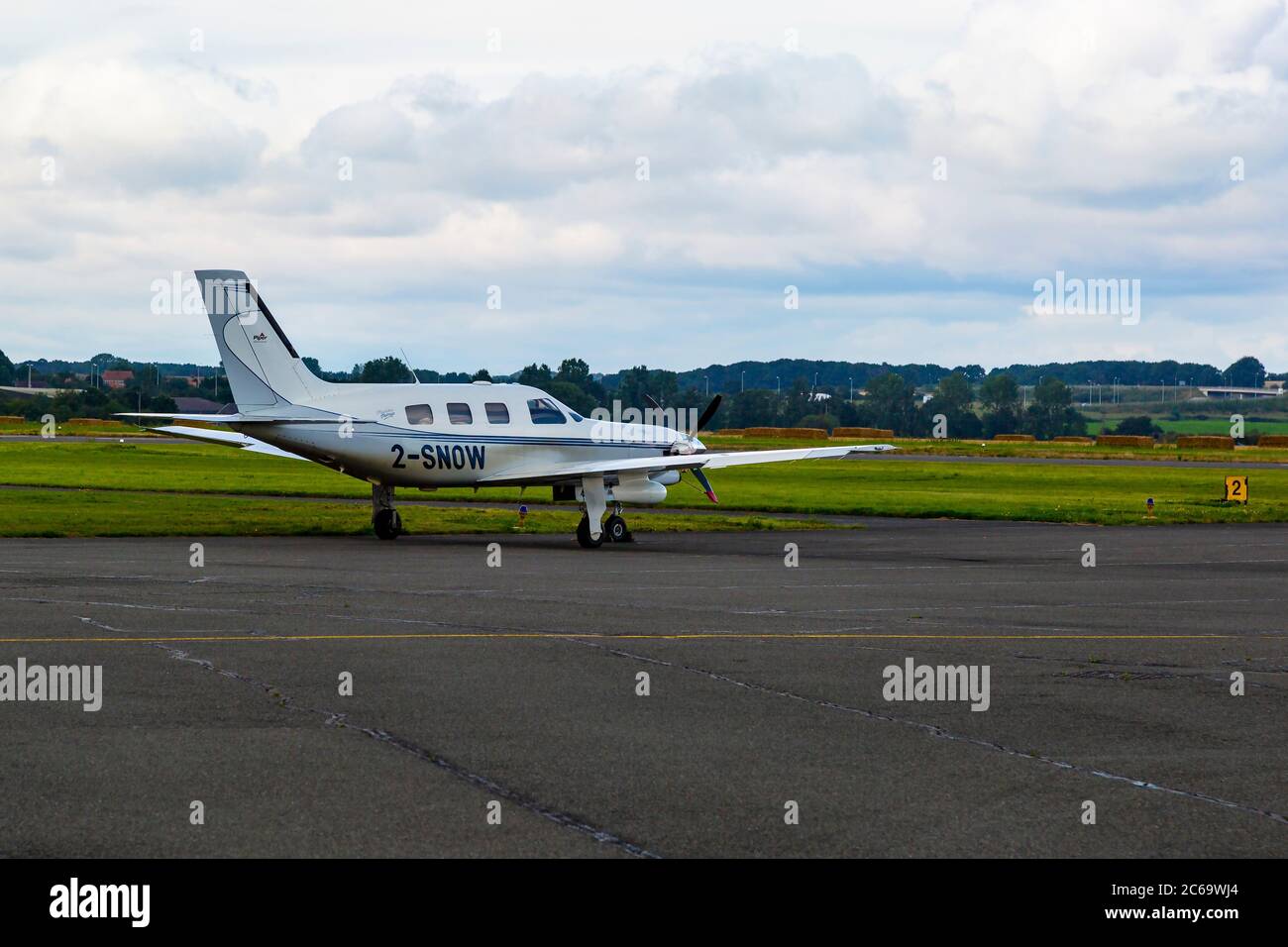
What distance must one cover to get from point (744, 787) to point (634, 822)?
117 centimetres

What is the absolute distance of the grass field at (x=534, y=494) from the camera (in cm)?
3575

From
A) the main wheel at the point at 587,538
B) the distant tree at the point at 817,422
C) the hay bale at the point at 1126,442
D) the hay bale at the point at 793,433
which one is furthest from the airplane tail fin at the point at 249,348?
the distant tree at the point at 817,422

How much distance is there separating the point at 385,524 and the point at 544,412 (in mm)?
3996

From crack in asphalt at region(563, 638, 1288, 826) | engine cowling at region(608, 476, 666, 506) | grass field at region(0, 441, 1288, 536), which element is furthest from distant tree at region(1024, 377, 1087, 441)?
crack in asphalt at region(563, 638, 1288, 826)

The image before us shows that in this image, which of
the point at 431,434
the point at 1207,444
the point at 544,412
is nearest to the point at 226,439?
the point at 431,434

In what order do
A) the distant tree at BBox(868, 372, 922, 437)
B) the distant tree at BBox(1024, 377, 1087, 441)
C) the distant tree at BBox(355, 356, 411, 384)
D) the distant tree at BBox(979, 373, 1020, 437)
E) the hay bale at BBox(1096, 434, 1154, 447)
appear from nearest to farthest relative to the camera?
the distant tree at BBox(355, 356, 411, 384) → the hay bale at BBox(1096, 434, 1154, 447) → the distant tree at BBox(868, 372, 922, 437) → the distant tree at BBox(979, 373, 1020, 437) → the distant tree at BBox(1024, 377, 1087, 441)

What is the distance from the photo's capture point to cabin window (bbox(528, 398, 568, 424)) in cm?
3197

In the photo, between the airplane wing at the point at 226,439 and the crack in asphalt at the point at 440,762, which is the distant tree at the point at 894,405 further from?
the crack in asphalt at the point at 440,762

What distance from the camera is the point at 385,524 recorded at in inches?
1260

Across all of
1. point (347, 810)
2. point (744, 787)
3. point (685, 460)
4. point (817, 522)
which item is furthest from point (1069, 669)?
point (817, 522)

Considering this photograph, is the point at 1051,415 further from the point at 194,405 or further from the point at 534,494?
the point at 534,494

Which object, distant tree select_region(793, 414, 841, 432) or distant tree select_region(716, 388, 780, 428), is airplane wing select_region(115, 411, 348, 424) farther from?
distant tree select_region(793, 414, 841, 432)

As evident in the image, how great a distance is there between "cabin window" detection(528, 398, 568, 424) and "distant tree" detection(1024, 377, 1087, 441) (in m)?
158
